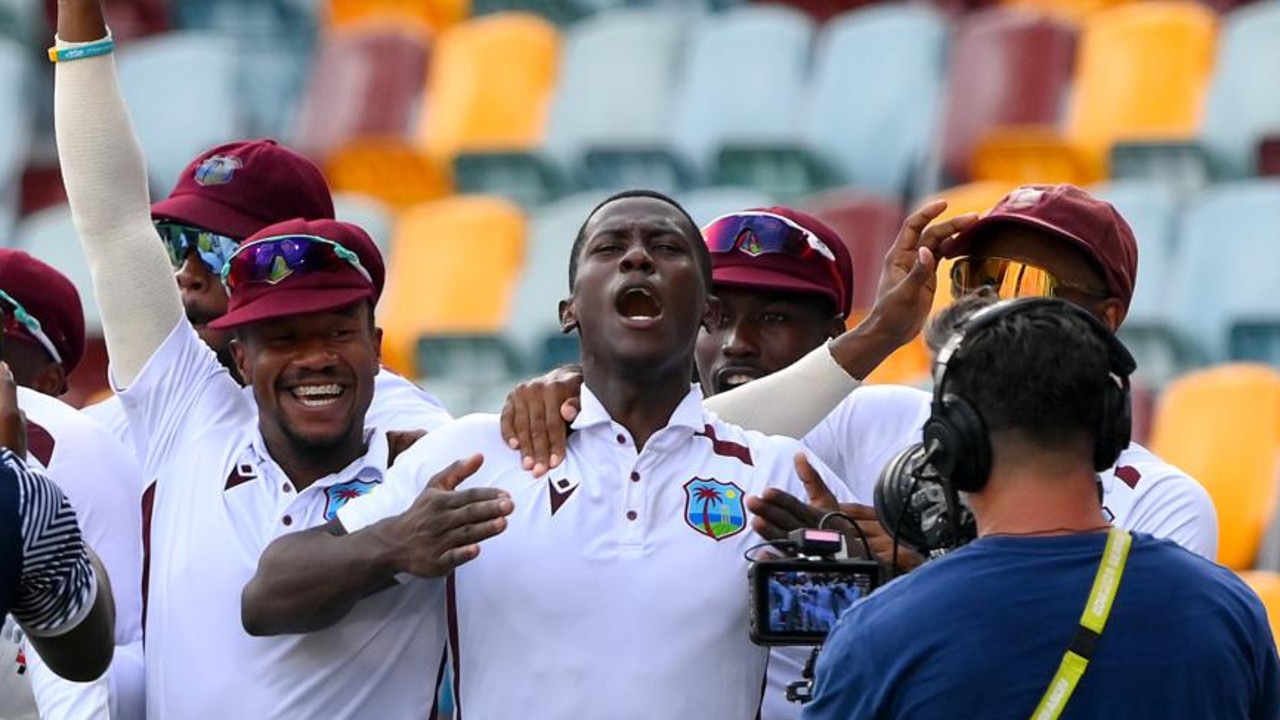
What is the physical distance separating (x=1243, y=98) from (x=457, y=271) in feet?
8.25

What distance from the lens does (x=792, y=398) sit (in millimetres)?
3602

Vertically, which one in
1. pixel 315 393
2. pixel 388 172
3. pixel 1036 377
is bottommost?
pixel 388 172

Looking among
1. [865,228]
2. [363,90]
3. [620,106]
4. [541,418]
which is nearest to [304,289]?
[541,418]

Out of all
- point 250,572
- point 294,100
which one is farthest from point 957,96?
point 250,572

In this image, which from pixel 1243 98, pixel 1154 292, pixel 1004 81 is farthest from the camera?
pixel 1004 81

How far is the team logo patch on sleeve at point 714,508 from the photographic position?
3.34 metres

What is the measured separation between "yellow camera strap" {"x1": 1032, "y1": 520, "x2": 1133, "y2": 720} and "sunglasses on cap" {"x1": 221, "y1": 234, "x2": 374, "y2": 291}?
1.37 meters

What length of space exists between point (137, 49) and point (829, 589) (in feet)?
22.2

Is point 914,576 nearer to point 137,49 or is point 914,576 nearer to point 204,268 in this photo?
point 204,268

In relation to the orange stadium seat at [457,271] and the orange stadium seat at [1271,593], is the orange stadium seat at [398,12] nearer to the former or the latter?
the orange stadium seat at [457,271]

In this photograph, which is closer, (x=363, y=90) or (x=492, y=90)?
(x=492, y=90)

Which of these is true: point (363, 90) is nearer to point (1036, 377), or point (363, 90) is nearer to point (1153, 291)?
point (1153, 291)

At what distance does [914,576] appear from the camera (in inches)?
104

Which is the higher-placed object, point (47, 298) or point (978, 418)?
point (978, 418)
